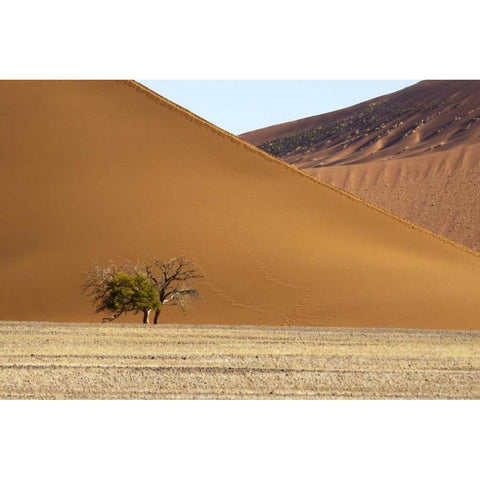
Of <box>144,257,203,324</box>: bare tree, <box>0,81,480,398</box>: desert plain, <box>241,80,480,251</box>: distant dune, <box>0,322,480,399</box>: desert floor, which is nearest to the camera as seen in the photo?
<box>0,322,480,399</box>: desert floor

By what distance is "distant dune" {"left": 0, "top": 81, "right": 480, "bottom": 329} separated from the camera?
135ft

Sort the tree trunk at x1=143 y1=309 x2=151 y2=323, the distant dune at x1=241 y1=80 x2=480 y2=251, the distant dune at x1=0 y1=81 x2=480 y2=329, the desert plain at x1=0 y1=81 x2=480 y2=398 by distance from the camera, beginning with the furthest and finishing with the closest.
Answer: the distant dune at x1=241 y1=80 x2=480 y2=251, the distant dune at x1=0 y1=81 x2=480 y2=329, the tree trunk at x1=143 y1=309 x2=151 y2=323, the desert plain at x1=0 y1=81 x2=480 y2=398

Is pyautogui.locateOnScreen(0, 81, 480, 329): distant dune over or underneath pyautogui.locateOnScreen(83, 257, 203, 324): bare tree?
over

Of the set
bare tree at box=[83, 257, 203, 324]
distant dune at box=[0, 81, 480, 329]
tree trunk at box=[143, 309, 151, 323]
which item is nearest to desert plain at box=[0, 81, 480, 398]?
distant dune at box=[0, 81, 480, 329]

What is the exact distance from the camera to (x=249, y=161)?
5381 centimetres

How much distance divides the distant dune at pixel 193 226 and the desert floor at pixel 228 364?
665cm

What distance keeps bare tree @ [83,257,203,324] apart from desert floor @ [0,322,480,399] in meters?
2.55

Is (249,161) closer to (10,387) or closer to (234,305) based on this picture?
(234,305)

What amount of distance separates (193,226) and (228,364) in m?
23.3

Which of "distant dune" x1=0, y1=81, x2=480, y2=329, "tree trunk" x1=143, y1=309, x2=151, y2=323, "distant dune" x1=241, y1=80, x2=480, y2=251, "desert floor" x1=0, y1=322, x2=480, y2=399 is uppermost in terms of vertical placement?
"distant dune" x1=241, y1=80, x2=480, y2=251

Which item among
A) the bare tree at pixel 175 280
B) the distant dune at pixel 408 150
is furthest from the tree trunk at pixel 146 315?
the distant dune at pixel 408 150

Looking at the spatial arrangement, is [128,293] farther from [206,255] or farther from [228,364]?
[228,364]

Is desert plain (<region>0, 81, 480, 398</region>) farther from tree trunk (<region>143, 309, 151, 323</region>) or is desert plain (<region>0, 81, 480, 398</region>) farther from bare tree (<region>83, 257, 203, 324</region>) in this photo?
tree trunk (<region>143, 309, 151, 323</region>)

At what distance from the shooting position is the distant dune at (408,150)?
81.4 m
